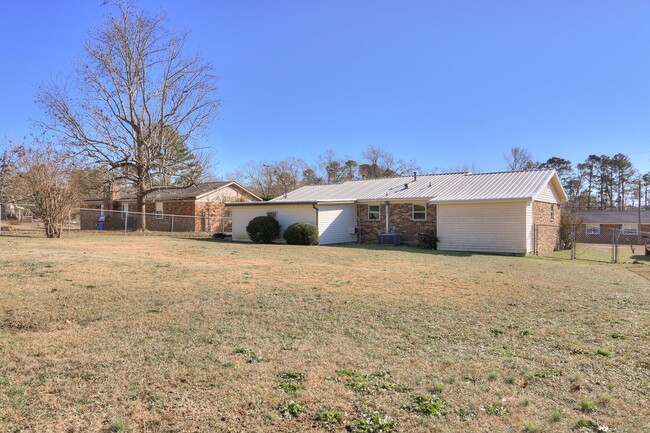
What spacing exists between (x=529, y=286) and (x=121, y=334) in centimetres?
778

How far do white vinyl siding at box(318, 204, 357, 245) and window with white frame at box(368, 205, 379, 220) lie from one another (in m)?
0.90

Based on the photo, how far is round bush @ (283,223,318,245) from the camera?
2077 cm

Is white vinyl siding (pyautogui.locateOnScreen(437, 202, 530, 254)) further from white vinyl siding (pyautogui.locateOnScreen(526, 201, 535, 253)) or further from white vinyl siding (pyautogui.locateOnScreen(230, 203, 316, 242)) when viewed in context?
white vinyl siding (pyautogui.locateOnScreen(230, 203, 316, 242))

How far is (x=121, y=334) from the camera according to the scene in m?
4.96

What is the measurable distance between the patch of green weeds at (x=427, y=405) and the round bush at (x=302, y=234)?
17393mm

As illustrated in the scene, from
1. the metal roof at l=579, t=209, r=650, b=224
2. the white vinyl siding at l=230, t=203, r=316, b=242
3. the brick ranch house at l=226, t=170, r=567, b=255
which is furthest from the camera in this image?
the metal roof at l=579, t=209, r=650, b=224

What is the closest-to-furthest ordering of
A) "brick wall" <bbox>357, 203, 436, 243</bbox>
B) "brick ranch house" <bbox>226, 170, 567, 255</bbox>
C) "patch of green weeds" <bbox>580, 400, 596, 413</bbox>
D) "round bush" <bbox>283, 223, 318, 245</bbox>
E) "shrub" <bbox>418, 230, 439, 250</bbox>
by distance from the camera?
"patch of green weeds" <bbox>580, 400, 596, 413</bbox>
"brick ranch house" <bbox>226, 170, 567, 255</bbox>
"shrub" <bbox>418, 230, 439, 250</bbox>
"round bush" <bbox>283, 223, 318, 245</bbox>
"brick wall" <bbox>357, 203, 436, 243</bbox>

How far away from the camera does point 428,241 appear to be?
66.1 feet

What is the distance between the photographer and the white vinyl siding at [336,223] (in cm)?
2180

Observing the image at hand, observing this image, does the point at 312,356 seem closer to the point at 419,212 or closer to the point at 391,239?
the point at 391,239

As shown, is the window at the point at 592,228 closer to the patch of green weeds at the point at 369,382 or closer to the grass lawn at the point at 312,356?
the grass lawn at the point at 312,356

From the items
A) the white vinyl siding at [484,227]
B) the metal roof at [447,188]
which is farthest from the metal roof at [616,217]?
the white vinyl siding at [484,227]

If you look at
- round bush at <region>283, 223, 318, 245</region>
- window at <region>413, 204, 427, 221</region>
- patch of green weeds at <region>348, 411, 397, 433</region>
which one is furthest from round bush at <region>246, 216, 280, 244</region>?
patch of green weeds at <region>348, 411, 397, 433</region>

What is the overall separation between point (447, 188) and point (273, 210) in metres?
9.14
